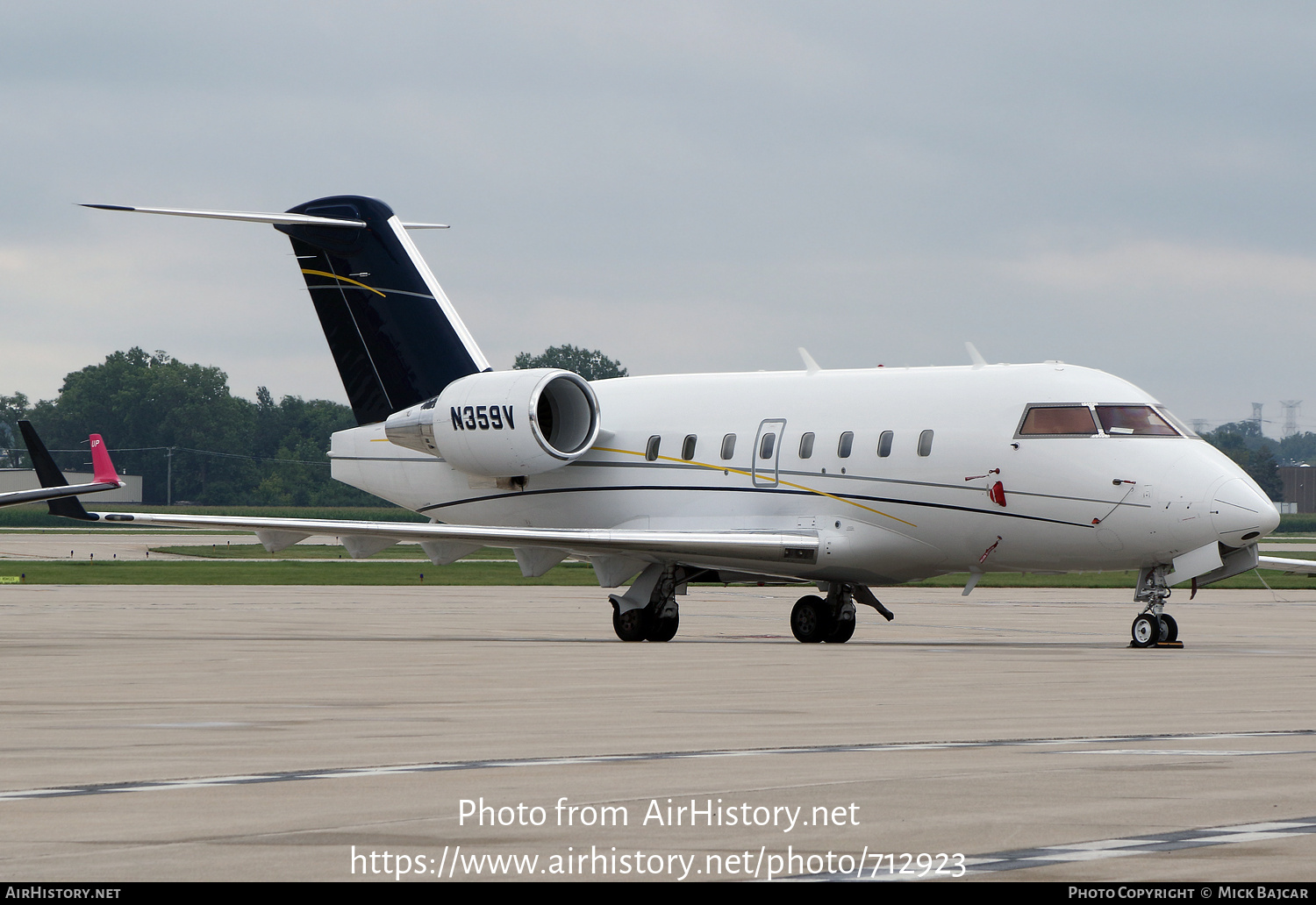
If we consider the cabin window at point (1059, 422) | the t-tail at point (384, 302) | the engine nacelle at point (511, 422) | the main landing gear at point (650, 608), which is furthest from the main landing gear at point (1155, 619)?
the t-tail at point (384, 302)

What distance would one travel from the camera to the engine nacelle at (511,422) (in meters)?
29.5

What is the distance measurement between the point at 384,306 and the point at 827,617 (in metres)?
9.69

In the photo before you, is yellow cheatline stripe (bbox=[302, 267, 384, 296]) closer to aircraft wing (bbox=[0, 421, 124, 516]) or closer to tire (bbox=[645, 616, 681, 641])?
tire (bbox=[645, 616, 681, 641])

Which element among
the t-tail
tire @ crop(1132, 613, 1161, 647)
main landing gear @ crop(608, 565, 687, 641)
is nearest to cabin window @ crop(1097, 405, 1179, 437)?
tire @ crop(1132, 613, 1161, 647)

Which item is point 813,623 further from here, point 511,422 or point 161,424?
point 161,424

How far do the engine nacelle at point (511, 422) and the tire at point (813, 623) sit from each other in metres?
4.52

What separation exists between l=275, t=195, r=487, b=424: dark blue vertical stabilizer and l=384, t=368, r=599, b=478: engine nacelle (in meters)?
0.91

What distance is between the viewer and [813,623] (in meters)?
28.8

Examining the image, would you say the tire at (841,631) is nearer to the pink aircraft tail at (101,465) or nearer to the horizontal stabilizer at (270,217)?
the horizontal stabilizer at (270,217)

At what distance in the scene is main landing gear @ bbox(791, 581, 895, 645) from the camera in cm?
2875

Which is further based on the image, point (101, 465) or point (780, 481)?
point (101, 465)

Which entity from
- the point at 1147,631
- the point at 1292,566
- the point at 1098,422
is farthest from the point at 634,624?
the point at 1292,566

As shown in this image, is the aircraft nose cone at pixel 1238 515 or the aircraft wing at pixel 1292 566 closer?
the aircraft nose cone at pixel 1238 515

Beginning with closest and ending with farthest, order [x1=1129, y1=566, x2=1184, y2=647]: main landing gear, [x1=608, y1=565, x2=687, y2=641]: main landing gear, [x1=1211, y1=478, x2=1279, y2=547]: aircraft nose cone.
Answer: [x1=1211, y1=478, x2=1279, y2=547]: aircraft nose cone
[x1=1129, y1=566, x2=1184, y2=647]: main landing gear
[x1=608, y1=565, x2=687, y2=641]: main landing gear
